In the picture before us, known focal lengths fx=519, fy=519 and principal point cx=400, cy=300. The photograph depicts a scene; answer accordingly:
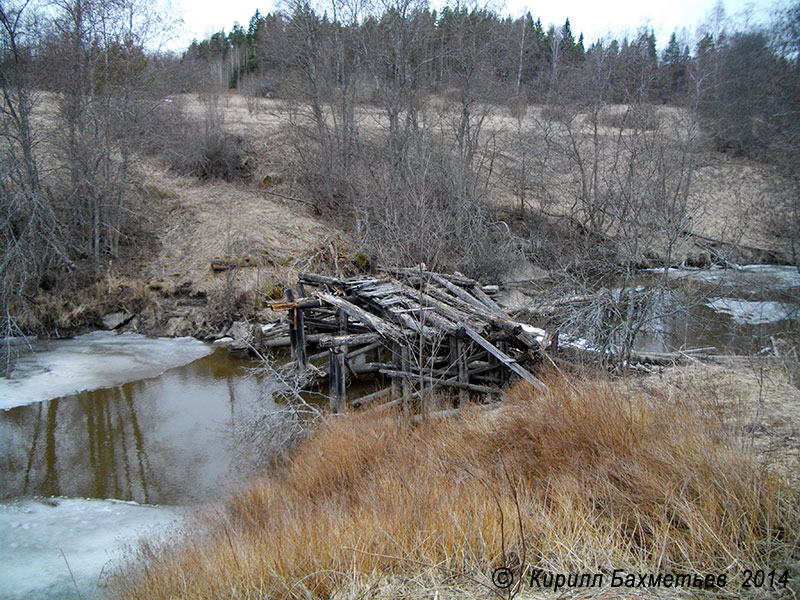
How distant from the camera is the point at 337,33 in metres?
23.6

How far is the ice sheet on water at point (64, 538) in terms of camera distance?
233 inches

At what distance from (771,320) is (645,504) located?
14155mm

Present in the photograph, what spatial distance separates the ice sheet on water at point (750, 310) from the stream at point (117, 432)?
0.06 m

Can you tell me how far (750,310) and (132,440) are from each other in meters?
16.8

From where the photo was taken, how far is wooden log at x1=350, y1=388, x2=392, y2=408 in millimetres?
9478

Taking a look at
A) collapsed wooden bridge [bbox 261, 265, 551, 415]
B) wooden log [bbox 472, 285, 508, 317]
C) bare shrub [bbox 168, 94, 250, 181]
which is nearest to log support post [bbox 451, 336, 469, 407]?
collapsed wooden bridge [bbox 261, 265, 551, 415]

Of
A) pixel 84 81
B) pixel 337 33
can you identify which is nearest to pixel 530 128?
pixel 337 33


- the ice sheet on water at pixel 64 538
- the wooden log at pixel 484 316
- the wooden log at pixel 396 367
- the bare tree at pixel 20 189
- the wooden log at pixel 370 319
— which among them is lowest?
the ice sheet on water at pixel 64 538

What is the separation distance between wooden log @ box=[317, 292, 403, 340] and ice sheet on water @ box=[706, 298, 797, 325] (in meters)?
9.96

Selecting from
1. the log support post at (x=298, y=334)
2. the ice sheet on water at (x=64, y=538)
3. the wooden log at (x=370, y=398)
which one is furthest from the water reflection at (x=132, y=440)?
the wooden log at (x=370, y=398)

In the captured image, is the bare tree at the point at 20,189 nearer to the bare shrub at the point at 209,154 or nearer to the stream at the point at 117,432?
the stream at the point at 117,432

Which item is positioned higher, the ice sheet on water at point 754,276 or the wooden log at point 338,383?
the ice sheet on water at point 754,276

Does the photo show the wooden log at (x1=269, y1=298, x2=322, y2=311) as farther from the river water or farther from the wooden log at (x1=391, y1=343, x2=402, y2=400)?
the wooden log at (x1=391, y1=343, x2=402, y2=400)

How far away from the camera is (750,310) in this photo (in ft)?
51.3
